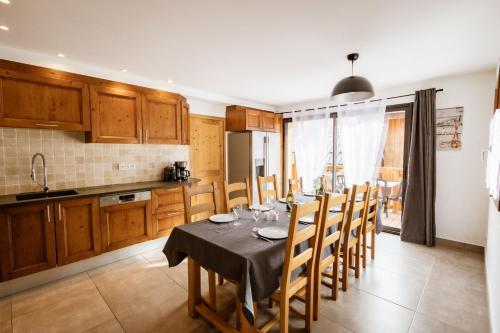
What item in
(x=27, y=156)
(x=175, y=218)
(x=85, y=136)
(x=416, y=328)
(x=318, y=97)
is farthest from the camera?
(x=318, y=97)

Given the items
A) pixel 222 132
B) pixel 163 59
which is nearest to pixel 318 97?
pixel 222 132

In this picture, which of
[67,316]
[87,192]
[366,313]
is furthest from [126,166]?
[366,313]

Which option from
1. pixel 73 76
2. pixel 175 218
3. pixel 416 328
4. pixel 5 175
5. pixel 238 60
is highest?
pixel 238 60

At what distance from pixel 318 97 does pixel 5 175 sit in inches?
176

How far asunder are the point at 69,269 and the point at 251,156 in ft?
9.56

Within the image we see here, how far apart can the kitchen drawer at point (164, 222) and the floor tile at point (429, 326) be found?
9.04 ft

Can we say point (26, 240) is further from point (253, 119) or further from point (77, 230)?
point (253, 119)

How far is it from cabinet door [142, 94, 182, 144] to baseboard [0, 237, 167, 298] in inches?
56.3

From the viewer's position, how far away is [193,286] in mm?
1884

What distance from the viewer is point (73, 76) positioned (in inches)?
103

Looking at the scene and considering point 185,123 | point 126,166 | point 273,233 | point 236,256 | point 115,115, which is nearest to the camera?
point 236,256

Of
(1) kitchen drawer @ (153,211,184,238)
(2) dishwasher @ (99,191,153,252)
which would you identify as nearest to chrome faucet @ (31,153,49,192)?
(2) dishwasher @ (99,191,153,252)

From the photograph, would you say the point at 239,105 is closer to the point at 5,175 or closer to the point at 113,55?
the point at 113,55

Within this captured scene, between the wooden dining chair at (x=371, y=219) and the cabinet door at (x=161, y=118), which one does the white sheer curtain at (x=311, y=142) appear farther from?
the cabinet door at (x=161, y=118)
